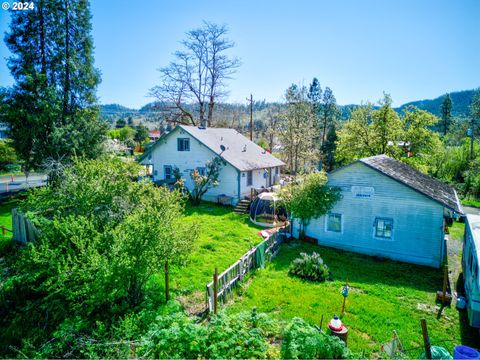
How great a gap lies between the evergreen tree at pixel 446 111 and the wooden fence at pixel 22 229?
78007mm

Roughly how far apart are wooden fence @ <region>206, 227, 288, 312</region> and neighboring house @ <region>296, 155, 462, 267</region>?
4.20 meters

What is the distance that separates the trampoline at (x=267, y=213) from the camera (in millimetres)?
18359

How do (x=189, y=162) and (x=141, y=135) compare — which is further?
(x=141, y=135)

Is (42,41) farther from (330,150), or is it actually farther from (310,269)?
(330,150)

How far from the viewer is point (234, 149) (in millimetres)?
25750

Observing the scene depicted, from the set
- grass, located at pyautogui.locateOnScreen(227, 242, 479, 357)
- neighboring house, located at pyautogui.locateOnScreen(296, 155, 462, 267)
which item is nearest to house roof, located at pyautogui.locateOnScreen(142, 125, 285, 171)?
neighboring house, located at pyautogui.locateOnScreen(296, 155, 462, 267)

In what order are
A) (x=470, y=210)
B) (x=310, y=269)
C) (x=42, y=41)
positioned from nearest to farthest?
(x=310, y=269) < (x=42, y=41) < (x=470, y=210)

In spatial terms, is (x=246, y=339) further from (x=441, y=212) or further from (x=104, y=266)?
(x=441, y=212)

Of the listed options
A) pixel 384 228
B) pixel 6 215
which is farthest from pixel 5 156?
pixel 384 228

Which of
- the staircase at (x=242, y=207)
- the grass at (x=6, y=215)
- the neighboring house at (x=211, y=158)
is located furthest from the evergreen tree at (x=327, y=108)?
the grass at (x=6, y=215)

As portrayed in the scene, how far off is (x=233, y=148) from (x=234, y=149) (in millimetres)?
149

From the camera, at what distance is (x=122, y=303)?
8266mm

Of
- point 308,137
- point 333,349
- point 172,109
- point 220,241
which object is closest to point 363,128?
point 308,137

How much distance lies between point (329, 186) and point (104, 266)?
11.9 metres
